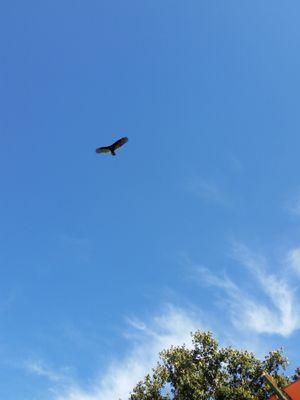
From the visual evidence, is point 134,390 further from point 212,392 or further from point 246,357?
point 246,357

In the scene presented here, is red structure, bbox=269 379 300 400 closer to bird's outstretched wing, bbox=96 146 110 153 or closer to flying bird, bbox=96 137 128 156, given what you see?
flying bird, bbox=96 137 128 156

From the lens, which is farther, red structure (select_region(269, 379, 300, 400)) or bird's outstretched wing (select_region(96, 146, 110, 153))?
red structure (select_region(269, 379, 300, 400))

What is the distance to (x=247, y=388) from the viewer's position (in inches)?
1512

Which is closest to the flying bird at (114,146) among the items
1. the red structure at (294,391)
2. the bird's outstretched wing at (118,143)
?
the bird's outstretched wing at (118,143)

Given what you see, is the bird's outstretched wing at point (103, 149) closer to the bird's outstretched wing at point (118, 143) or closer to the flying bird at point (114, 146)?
the flying bird at point (114, 146)

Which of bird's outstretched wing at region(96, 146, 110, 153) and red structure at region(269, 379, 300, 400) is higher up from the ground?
bird's outstretched wing at region(96, 146, 110, 153)

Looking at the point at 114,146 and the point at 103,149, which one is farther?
the point at 103,149

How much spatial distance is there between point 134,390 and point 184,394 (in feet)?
18.2

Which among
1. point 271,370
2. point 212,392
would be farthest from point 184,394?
point 271,370

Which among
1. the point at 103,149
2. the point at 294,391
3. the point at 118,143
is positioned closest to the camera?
the point at 118,143

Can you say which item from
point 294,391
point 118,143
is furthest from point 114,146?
point 294,391

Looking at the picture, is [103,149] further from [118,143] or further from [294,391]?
[294,391]

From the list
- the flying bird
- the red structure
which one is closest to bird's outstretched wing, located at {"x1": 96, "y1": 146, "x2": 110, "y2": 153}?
the flying bird

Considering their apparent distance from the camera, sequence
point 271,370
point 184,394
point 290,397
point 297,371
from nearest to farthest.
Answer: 1. point 290,397
2. point 184,394
3. point 271,370
4. point 297,371
